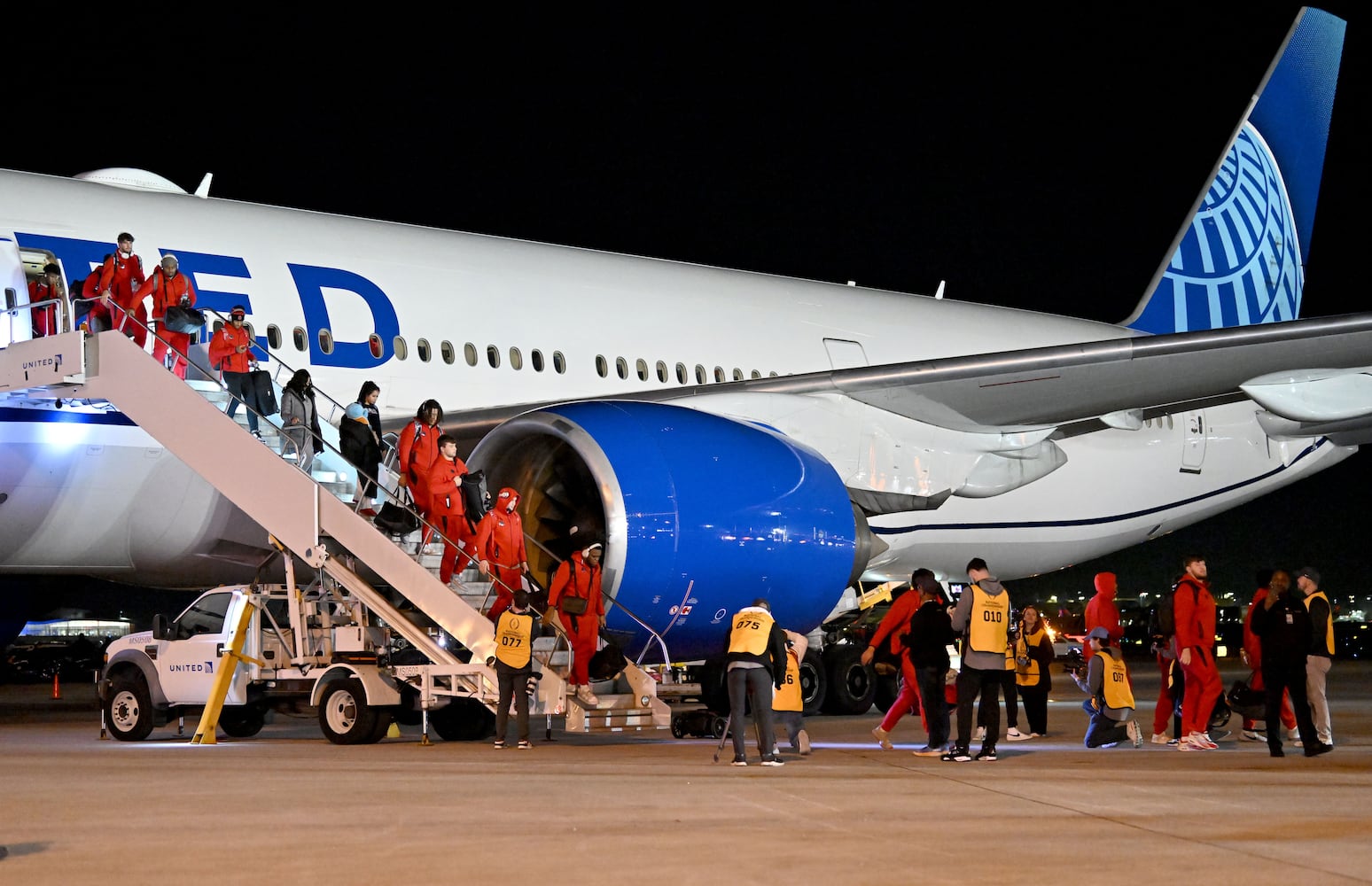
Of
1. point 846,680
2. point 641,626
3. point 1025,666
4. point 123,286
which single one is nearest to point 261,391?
point 123,286

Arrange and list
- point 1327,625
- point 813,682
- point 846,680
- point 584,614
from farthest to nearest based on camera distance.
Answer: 1. point 846,680
2. point 813,682
3. point 1327,625
4. point 584,614

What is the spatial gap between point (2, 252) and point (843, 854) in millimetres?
7245

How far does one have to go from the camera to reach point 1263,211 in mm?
19234

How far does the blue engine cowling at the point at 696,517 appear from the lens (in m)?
9.87

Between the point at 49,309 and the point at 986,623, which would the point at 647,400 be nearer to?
the point at 986,623

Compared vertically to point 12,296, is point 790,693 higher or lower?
lower

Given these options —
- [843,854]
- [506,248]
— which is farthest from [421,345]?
[843,854]

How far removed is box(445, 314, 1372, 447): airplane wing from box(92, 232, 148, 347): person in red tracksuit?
2379mm

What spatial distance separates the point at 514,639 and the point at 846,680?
19.3 ft

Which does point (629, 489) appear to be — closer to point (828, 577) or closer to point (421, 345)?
point (828, 577)

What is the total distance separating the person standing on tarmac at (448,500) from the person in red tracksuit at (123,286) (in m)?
2.00

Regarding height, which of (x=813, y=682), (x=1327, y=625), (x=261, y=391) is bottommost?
(x=813, y=682)

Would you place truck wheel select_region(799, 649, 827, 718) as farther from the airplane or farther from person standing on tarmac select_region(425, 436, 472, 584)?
person standing on tarmac select_region(425, 436, 472, 584)

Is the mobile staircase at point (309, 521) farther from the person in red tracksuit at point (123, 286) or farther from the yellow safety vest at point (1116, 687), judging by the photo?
the yellow safety vest at point (1116, 687)
